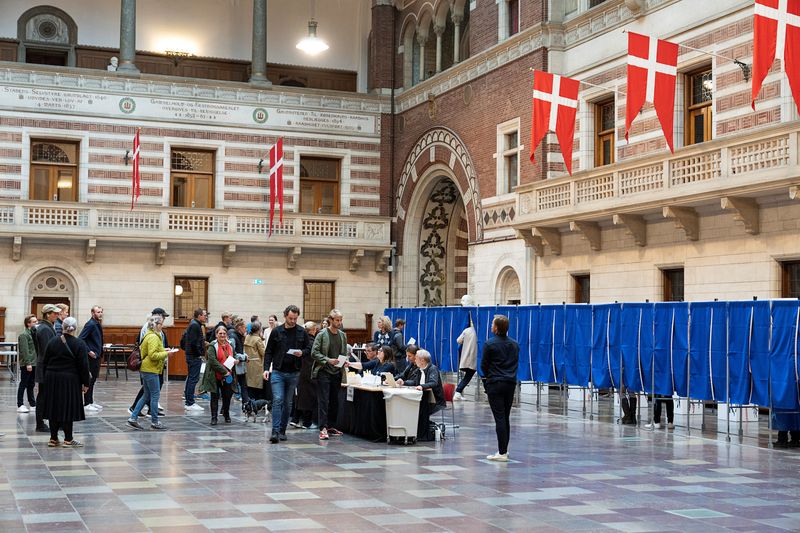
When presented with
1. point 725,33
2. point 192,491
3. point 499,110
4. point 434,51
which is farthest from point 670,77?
point 434,51

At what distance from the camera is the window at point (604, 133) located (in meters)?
25.1

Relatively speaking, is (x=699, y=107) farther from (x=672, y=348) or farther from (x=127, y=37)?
(x=127, y=37)

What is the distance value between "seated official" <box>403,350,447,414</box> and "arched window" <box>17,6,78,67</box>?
24.4 metres

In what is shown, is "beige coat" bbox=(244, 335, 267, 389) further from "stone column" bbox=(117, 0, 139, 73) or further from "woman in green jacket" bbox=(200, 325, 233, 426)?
"stone column" bbox=(117, 0, 139, 73)

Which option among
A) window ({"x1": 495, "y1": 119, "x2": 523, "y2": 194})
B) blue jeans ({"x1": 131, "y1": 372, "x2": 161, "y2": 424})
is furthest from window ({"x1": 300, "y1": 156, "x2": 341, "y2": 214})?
blue jeans ({"x1": 131, "y1": 372, "x2": 161, "y2": 424})

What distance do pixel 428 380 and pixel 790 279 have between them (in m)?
8.10

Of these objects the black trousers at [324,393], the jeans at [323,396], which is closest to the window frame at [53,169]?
the black trousers at [324,393]

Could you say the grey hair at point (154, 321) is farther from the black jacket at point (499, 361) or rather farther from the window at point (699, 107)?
the window at point (699, 107)

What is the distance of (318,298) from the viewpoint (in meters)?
35.7

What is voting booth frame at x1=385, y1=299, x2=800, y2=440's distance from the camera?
15.0 metres

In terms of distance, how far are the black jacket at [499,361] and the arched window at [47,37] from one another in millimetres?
26388

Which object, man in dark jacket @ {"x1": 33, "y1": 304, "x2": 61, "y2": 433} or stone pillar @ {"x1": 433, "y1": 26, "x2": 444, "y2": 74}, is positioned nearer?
man in dark jacket @ {"x1": 33, "y1": 304, "x2": 61, "y2": 433}

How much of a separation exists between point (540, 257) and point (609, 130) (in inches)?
140

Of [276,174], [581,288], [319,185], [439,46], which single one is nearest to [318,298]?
[319,185]
